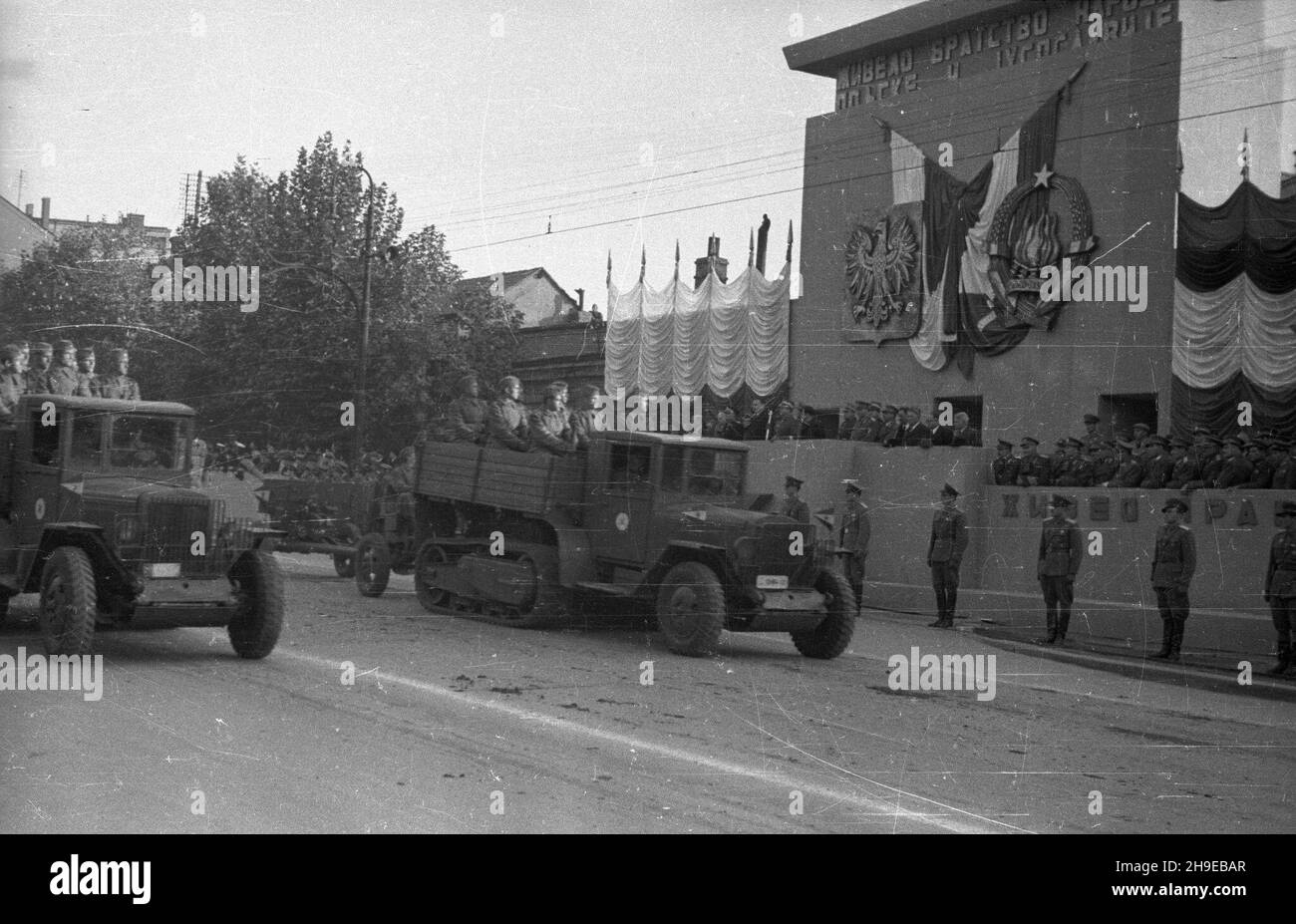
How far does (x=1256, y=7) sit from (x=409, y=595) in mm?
9803

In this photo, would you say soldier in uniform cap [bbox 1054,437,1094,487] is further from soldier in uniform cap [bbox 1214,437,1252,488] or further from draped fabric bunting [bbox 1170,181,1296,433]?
soldier in uniform cap [bbox 1214,437,1252,488]

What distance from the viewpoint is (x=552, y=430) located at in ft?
36.1

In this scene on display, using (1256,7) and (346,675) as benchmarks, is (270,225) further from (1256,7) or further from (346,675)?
(1256,7)

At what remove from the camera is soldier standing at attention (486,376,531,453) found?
10.6 metres

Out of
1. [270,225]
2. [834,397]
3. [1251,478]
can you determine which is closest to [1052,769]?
[270,225]

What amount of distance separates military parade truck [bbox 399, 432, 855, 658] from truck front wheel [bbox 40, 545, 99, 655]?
4.18 metres

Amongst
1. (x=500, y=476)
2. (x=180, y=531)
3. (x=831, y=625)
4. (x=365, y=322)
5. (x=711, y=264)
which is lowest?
(x=831, y=625)

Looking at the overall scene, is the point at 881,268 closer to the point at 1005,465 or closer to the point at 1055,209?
the point at 1055,209

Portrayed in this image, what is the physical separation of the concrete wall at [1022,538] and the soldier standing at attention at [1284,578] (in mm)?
738

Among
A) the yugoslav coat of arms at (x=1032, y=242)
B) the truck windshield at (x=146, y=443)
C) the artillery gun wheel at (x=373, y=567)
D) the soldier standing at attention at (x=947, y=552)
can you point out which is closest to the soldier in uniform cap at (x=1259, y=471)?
the soldier standing at attention at (x=947, y=552)

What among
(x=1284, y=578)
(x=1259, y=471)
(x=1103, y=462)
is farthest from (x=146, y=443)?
(x=1103, y=462)

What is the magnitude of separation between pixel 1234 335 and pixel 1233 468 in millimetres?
2770

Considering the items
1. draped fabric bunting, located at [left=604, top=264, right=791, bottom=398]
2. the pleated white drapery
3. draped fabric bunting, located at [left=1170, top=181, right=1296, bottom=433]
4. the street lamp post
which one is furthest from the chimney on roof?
the pleated white drapery

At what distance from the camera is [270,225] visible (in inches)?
291
